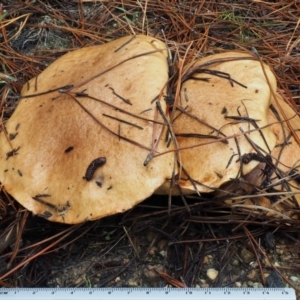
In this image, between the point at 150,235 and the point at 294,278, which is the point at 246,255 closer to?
the point at 294,278

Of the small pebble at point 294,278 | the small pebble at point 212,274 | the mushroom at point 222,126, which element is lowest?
the small pebble at point 294,278

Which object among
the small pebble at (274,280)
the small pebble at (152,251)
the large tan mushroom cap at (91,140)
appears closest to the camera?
the large tan mushroom cap at (91,140)

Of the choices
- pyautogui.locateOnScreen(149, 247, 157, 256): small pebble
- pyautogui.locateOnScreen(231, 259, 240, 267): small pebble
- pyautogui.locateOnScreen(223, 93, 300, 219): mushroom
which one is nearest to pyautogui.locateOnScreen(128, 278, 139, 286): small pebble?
pyautogui.locateOnScreen(149, 247, 157, 256): small pebble

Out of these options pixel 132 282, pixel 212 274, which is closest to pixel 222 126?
pixel 212 274

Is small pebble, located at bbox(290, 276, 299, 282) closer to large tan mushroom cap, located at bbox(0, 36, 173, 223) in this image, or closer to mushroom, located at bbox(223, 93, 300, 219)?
mushroom, located at bbox(223, 93, 300, 219)

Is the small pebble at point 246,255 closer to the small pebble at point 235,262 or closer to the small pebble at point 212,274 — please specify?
the small pebble at point 235,262

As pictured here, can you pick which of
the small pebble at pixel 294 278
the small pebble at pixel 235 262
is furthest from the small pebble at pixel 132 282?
the small pebble at pixel 294 278

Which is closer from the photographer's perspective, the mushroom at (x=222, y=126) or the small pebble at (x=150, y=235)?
the mushroom at (x=222, y=126)
